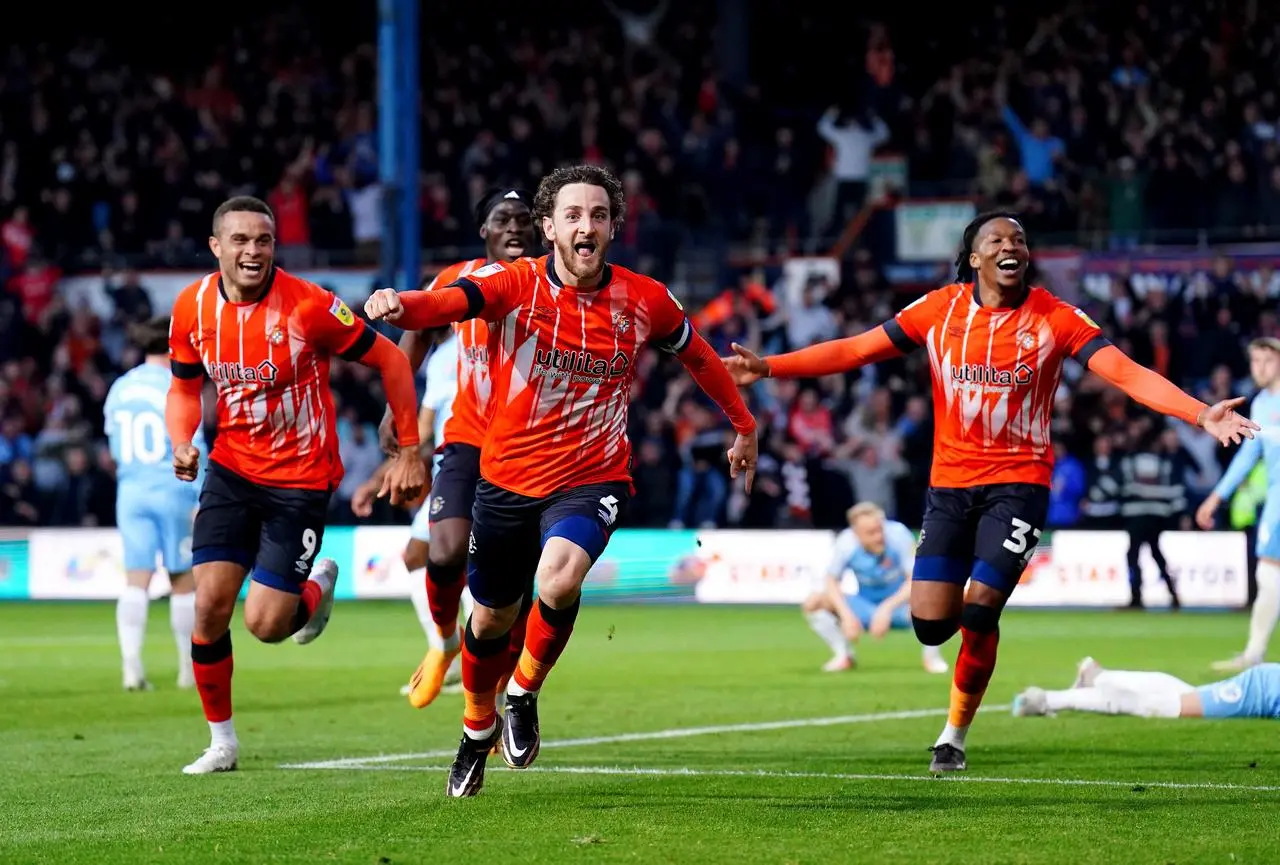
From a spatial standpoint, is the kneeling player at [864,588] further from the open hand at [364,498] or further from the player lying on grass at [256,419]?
the player lying on grass at [256,419]

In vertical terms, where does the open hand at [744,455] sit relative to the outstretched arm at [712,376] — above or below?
below

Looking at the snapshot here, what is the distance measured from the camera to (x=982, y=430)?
9648 mm

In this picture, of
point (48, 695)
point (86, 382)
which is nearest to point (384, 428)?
point (48, 695)

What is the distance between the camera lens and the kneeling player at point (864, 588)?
1634 cm

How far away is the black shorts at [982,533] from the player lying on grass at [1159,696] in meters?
2.18

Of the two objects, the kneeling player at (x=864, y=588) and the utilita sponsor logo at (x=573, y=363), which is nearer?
the utilita sponsor logo at (x=573, y=363)

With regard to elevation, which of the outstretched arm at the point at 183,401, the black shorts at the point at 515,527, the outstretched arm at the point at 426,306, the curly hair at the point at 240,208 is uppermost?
the curly hair at the point at 240,208

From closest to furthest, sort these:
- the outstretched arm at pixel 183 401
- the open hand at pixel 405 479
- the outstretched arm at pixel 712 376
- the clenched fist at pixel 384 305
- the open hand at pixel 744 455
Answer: the clenched fist at pixel 384 305
the open hand at pixel 405 479
the outstretched arm at pixel 712 376
the open hand at pixel 744 455
the outstretched arm at pixel 183 401

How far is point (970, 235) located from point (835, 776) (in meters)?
2.57

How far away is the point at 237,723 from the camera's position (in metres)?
12.1

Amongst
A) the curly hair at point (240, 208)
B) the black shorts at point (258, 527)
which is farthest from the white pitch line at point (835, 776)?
the curly hair at point (240, 208)

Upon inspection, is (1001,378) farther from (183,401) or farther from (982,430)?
(183,401)

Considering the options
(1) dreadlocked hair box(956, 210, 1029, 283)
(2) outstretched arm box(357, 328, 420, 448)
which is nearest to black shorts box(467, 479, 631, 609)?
(2) outstretched arm box(357, 328, 420, 448)

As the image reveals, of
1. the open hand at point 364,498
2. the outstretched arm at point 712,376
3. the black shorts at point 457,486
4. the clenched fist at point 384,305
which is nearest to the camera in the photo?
the clenched fist at point 384,305
